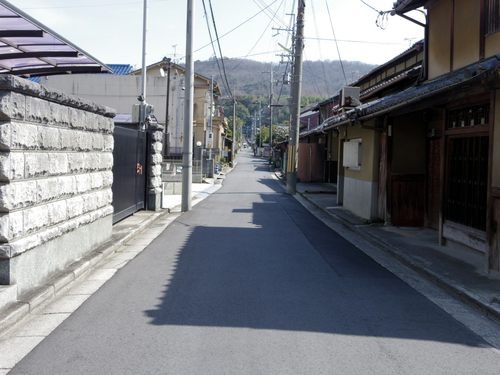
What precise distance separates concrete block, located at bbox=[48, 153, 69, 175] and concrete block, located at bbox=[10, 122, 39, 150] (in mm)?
449

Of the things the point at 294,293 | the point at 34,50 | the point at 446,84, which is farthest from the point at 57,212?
the point at 446,84

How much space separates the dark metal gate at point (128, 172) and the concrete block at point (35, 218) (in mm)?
3889

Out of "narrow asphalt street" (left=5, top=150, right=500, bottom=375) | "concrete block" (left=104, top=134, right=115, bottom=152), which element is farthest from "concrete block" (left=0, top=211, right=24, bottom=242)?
"concrete block" (left=104, top=134, right=115, bottom=152)

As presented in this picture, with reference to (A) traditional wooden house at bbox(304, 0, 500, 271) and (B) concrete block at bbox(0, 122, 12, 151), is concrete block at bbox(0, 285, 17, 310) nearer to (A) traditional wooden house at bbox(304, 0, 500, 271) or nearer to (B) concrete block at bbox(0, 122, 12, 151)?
(B) concrete block at bbox(0, 122, 12, 151)

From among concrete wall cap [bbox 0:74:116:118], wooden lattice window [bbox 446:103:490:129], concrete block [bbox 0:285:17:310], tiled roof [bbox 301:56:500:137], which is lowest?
concrete block [bbox 0:285:17:310]

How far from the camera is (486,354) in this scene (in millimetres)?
4254

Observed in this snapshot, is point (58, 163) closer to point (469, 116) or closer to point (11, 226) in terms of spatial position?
point (11, 226)

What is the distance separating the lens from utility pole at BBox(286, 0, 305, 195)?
2308 cm

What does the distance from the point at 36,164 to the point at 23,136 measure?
1.44ft

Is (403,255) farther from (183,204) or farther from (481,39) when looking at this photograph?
(183,204)

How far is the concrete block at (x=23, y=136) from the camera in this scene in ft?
15.7

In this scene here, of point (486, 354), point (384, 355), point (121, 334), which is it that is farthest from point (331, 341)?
point (121, 334)

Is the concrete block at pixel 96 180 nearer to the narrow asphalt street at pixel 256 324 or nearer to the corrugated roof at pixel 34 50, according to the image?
the narrow asphalt street at pixel 256 324

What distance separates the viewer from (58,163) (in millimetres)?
5980
